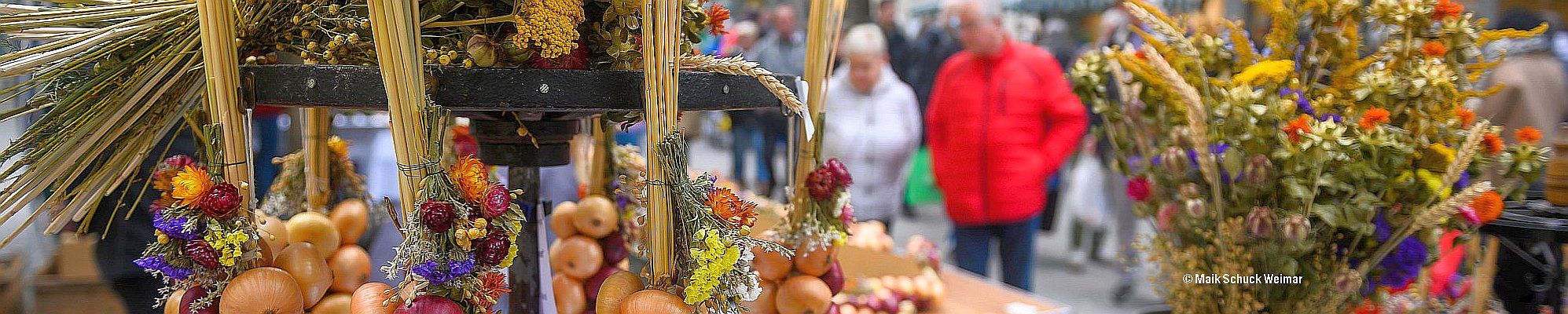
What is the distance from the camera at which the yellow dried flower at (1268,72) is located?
1.18 meters

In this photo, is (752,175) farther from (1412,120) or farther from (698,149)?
(1412,120)

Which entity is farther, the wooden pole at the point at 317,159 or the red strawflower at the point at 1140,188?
the red strawflower at the point at 1140,188

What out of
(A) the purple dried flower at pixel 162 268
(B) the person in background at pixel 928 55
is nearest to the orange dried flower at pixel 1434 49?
(A) the purple dried flower at pixel 162 268

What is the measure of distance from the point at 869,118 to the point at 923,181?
1.10 m

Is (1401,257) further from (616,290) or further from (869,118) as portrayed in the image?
(869,118)

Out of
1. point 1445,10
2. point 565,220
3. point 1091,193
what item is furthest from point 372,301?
point 1091,193

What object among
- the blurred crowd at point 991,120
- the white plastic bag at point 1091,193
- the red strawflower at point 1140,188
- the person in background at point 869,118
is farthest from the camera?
the white plastic bag at point 1091,193

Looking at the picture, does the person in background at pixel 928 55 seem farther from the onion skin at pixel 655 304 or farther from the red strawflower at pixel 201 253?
the red strawflower at pixel 201 253

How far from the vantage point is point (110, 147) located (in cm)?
93

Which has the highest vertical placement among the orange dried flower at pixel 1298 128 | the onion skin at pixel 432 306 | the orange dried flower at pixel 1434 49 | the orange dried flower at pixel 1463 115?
the orange dried flower at pixel 1434 49

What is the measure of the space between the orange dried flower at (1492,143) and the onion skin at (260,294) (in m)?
1.34

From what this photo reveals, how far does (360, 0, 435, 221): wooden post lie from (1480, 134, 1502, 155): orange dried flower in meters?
1.22

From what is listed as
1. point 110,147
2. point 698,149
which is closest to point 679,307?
point 110,147

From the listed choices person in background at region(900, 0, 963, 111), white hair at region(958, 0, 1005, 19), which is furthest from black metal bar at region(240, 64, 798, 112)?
person in background at region(900, 0, 963, 111)
